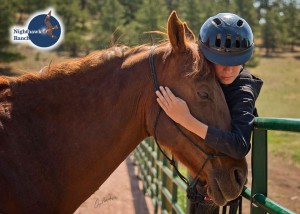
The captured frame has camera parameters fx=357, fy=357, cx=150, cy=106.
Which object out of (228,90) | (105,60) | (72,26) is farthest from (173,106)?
(72,26)

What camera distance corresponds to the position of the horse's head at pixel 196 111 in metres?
2.28

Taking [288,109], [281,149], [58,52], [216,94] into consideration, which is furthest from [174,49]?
[58,52]

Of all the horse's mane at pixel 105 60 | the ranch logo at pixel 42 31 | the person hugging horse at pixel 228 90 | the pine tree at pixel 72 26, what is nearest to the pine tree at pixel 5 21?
the pine tree at pixel 72 26

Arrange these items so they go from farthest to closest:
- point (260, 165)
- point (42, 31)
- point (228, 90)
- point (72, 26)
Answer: point (72, 26) → point (42, 31) → point (228, 90) → point (260, 165)

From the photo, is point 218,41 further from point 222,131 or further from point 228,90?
point 222,131

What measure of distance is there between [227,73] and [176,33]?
1.44 ft

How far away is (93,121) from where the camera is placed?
2.54m

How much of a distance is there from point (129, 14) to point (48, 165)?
46.7m

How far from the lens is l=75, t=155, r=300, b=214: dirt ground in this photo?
21.0 feet

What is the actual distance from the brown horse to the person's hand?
55 millimetres

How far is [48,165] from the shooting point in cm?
238

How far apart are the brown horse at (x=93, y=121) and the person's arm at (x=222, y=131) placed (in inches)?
2.7

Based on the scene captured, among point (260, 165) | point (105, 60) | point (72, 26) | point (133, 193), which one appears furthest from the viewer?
point (72, 26)

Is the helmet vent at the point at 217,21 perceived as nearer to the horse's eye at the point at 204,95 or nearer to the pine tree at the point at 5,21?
the horse's eye at the point at 204,95
